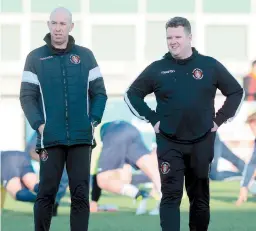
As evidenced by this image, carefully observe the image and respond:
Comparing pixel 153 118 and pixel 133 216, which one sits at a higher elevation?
pixel 153 118

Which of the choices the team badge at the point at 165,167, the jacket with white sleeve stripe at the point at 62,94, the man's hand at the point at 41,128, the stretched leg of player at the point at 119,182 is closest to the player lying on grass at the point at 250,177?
the stretched leg of player at the point at 119,182

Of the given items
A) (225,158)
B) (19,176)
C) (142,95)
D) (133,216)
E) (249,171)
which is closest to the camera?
(142,95)

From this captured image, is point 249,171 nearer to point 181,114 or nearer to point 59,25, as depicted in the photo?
point 181,114

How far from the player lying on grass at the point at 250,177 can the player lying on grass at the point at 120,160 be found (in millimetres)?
860

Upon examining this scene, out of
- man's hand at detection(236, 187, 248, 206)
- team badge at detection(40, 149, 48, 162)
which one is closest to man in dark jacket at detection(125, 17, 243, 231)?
team badge at detection(40, 149, 48, 162)

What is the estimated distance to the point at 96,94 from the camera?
20.0 ft

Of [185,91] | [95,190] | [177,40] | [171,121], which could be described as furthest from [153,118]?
[95,190]

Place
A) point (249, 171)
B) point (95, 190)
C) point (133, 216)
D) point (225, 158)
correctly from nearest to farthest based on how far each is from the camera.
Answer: point (133, 216) < point (95, 190) < point (249, 171) < point (225, 158)

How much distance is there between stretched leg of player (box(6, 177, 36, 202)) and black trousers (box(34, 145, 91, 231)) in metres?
4.03

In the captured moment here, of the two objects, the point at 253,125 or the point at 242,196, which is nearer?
the point at 242,196

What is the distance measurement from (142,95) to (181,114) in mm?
396

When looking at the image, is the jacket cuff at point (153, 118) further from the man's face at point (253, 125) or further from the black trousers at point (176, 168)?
the man's face at point (253, 125)

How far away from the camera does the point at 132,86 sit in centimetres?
641

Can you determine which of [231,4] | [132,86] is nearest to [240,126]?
[231,4]
